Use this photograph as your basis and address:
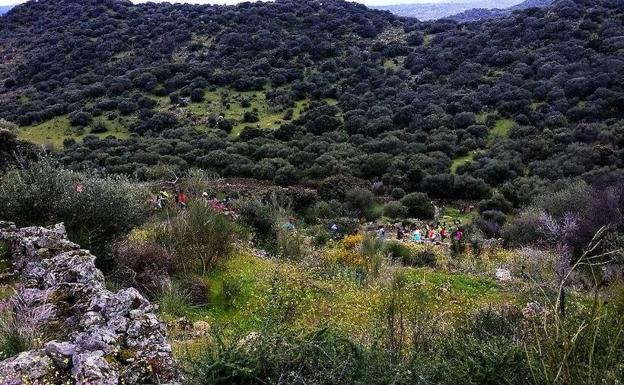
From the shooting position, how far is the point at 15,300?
541 centimetres

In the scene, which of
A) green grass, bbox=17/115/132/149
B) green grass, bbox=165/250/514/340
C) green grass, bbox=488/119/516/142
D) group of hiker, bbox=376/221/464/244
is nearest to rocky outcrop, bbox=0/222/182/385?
green grass, bbox=165/250/514/340

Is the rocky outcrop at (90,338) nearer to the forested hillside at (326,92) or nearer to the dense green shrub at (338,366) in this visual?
the dense green shrub at (338,366)

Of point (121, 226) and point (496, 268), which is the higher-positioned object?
point (121, 226)

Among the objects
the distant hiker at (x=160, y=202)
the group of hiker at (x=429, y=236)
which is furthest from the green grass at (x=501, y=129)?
the distant hiker at (x=160, y=202)

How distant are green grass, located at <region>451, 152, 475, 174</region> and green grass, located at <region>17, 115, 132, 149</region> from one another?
88.0 ft

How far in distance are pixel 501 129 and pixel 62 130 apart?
36.4 metres

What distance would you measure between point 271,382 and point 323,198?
85.1 feet

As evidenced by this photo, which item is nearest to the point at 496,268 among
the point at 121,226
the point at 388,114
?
the point at 121,226

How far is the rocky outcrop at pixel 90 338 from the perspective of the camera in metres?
3.57

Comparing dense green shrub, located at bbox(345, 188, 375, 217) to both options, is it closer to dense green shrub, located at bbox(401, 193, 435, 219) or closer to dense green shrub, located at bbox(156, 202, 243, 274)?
dense green shrub, located at bbox(401, 193, 435, 219)

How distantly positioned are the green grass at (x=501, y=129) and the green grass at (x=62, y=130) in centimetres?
2959

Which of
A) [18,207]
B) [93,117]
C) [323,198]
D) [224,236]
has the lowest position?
[323,198]

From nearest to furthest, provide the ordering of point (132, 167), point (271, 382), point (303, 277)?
1. point (271, 382)
2. point (303, 277)
3. point (132, 167)

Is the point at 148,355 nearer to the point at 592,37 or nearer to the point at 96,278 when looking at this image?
the point at 96,278
